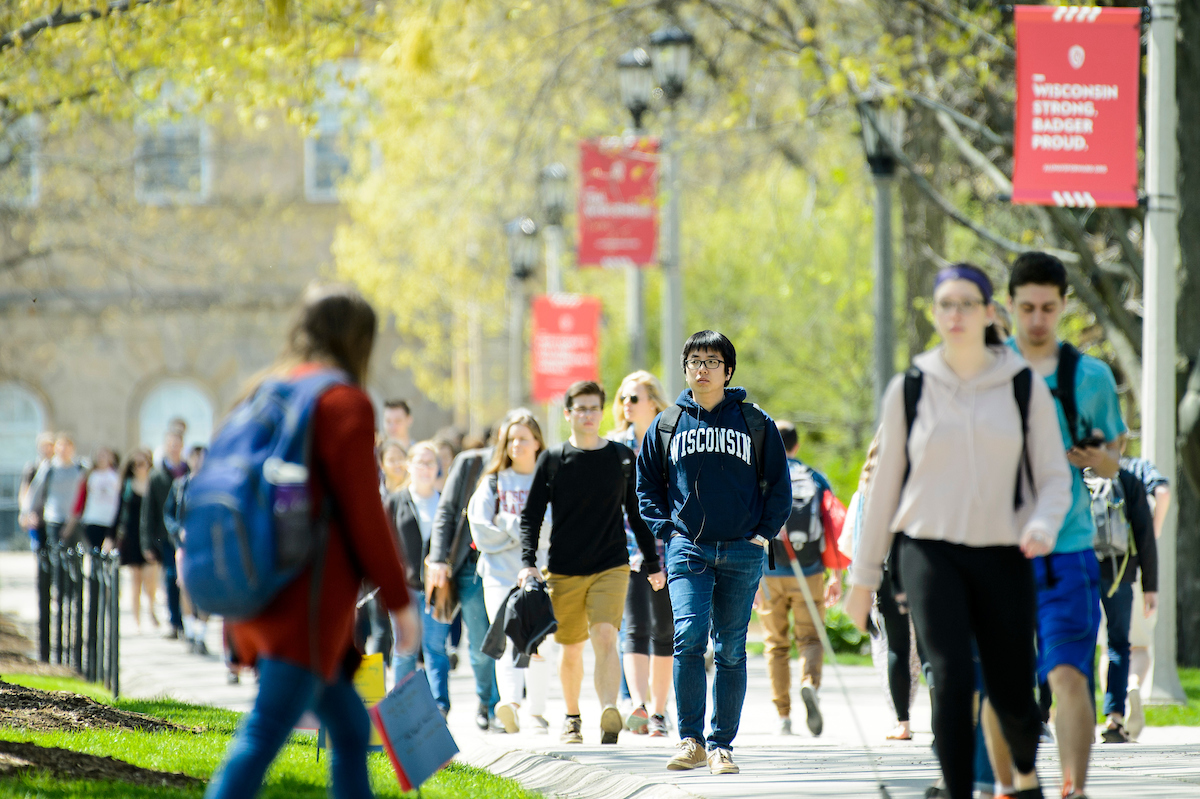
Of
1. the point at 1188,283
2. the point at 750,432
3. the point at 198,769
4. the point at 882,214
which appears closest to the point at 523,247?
the point at 882,214

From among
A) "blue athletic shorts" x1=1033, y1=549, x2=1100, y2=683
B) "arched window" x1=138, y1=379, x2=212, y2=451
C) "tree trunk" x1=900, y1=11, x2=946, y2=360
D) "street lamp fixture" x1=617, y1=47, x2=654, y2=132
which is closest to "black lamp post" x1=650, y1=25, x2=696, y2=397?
"street lamp fixture" x1=617, y1=47, x2=654, y2=132

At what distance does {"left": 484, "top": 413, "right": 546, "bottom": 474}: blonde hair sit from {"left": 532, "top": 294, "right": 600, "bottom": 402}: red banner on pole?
11.0m

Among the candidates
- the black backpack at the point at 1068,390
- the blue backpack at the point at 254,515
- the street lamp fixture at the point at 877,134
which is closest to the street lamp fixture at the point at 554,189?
the street lamp fixture at the point at 877,134

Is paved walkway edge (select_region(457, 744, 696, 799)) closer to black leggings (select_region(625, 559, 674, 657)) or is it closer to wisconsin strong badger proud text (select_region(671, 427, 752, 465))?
black leggings (select_region(625, 559, 674, 657))

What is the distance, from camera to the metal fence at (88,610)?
1121cm

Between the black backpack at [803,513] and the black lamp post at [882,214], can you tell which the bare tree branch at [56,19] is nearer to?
the black backpack at [803,513]

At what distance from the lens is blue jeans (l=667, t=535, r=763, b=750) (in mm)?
7199

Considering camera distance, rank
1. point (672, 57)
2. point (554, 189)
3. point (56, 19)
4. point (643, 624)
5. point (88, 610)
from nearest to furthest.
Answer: point (643, 624) → point (56, 19) → point (88, 610) → point (672, 57) → point (554, 189)

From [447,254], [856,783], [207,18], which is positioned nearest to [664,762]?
[856,783]

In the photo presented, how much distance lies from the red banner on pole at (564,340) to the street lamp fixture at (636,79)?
477 centimetres

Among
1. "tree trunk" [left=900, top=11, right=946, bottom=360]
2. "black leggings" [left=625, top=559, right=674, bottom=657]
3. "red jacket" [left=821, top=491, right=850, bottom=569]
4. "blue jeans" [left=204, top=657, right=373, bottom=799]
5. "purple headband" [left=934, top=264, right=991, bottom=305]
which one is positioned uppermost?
"tree trunk" [left=900, top=11, right=946, bottom=360]

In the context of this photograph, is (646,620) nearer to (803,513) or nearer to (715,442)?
(803,513)

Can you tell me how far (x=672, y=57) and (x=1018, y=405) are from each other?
10.9 meters

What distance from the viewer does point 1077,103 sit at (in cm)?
1017
